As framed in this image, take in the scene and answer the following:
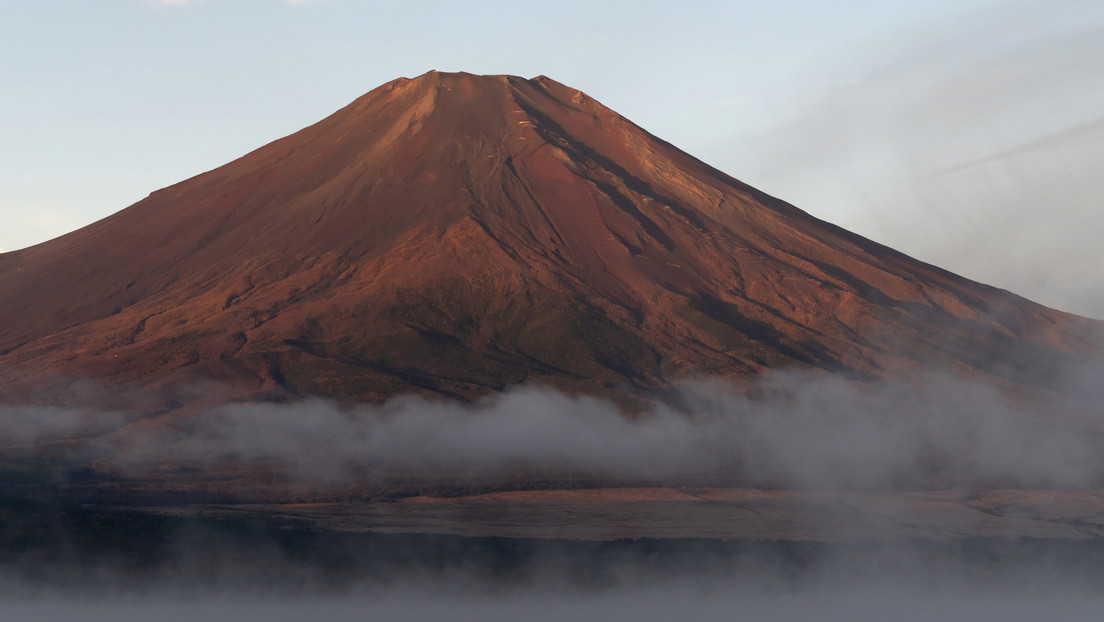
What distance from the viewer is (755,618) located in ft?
121

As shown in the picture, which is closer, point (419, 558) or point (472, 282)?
point (419, 558)

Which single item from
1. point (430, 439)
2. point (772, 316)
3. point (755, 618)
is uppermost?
point (772, 316)

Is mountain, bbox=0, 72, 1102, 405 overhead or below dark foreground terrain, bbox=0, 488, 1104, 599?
overhead

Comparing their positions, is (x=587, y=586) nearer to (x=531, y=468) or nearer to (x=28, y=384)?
(x=531, y=468)

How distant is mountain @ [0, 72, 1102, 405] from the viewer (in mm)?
65562

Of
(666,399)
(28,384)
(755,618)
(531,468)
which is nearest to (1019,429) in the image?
(666,399)

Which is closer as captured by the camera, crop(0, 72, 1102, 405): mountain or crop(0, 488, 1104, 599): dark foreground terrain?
crop(0, 488, 1104, 599): dark foreground terrain

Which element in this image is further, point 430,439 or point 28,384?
point 28,384

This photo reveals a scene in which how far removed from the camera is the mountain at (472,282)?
65.6 metres

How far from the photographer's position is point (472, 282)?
234 ft

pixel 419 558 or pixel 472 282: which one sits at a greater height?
pixel 472 282

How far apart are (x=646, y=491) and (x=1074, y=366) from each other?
4160 centimetres

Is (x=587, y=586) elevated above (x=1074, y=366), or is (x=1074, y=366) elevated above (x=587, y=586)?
(x=1074, y=366)

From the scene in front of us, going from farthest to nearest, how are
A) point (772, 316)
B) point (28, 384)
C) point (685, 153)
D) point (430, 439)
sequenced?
point (685, 153) → point (772, 316) → point (28, 384) → point (430, 439)
